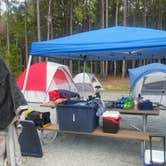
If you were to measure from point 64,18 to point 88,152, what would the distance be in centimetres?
2251

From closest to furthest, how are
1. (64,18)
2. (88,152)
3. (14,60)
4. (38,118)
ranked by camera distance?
(88,152)
(38,118)
(14,60)
(64,18)

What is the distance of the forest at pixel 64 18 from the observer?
74.2ft

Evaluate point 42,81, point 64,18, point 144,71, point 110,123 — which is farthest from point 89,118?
point 64,18

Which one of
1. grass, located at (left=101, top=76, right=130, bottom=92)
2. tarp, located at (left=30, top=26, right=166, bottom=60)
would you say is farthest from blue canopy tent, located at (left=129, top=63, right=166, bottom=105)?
grass, located at (left=101, top=76, right=130, bottom=92)

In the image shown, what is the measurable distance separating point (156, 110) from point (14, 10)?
22567 mm

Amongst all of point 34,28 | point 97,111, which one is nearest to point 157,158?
point 97,111

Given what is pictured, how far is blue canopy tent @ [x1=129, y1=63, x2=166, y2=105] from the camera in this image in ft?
29.1

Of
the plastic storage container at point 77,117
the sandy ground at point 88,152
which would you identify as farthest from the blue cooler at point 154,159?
the plastic storage container at point 77,117

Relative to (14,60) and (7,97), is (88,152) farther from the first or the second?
(14,60)

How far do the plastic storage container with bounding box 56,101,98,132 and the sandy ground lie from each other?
18.1 inches

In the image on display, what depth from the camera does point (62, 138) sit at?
5.71 metres

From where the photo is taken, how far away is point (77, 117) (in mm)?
4605

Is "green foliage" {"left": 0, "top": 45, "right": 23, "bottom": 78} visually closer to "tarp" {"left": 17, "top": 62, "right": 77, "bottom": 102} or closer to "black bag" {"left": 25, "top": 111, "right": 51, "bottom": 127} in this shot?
"tarp" {"left": 17, "top": 62, "right": 77, "bottom": 102}

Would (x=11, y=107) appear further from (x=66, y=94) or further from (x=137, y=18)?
(x=137, y=18)
